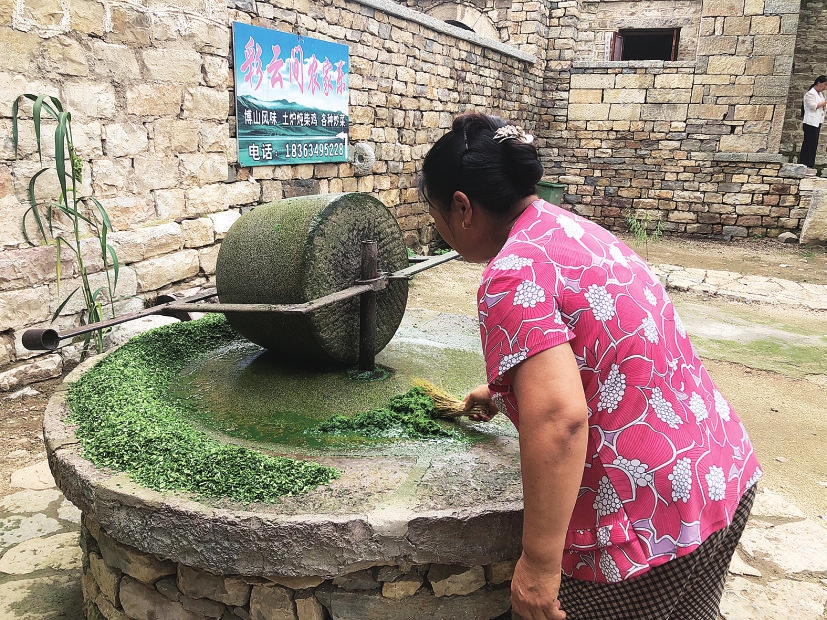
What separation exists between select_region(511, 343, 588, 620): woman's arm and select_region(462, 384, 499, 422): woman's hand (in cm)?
84

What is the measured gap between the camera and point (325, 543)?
1487 millimetres

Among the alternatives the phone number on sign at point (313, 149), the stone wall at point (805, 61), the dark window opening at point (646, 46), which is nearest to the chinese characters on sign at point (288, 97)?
the phone number on sign at point (313, 149)

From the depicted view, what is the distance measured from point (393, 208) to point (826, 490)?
18.1 feet

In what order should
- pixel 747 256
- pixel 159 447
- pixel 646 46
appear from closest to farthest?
pixel 159 447 → pixel 747 256 → pixel 646 46

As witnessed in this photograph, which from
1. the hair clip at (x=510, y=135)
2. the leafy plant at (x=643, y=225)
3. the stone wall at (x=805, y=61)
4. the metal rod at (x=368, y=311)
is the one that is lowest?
the leafy plant at (x=643, y=225)

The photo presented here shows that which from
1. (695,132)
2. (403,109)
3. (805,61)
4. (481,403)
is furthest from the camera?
(805,61)

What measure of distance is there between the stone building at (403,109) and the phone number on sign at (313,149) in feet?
0.46

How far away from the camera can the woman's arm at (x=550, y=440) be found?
1.04 metres

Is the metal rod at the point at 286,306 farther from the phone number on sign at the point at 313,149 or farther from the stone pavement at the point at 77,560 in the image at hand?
the phone number on sign at the point at 313,149

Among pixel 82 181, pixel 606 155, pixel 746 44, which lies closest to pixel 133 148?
pixel 82 181

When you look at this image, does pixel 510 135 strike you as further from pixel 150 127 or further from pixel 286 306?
pixel 150 127

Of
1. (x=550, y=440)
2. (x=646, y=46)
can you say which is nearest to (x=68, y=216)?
(x=550, y=440)

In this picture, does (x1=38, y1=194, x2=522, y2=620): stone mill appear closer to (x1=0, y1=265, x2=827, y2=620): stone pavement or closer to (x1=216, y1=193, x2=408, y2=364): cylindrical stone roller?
(x1=216, y1=193, x2=408, y2=364): cylindrical stone roller

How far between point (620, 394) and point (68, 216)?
3557 millimetres
